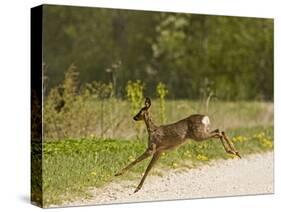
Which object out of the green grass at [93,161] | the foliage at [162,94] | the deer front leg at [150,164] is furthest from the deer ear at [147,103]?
the deer front leg at [150,164]

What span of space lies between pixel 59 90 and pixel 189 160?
6.00 feet

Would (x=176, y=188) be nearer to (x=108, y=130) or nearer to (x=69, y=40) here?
(x=108, y=130)

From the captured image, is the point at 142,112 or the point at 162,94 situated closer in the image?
the point at 142,112

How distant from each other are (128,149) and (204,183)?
42.2 inches

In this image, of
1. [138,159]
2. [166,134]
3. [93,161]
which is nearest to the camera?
[93,161]

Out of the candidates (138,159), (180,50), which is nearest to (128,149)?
(138,159)

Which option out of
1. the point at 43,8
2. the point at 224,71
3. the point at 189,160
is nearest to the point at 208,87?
the point at 224,71

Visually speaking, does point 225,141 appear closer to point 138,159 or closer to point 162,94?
point 162,94

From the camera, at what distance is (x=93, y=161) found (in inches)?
345

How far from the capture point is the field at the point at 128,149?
27.9 ft

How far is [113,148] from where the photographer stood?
9016mm

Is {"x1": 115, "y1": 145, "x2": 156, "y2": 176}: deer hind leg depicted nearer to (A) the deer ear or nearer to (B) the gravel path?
(B) the gravel path

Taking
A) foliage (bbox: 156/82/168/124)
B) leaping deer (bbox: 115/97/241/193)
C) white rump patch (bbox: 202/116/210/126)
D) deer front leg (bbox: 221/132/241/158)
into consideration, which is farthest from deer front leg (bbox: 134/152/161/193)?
deer front leg (bbox: 221/132/241/158)

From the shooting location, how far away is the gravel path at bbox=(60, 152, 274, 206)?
29.1 feet
